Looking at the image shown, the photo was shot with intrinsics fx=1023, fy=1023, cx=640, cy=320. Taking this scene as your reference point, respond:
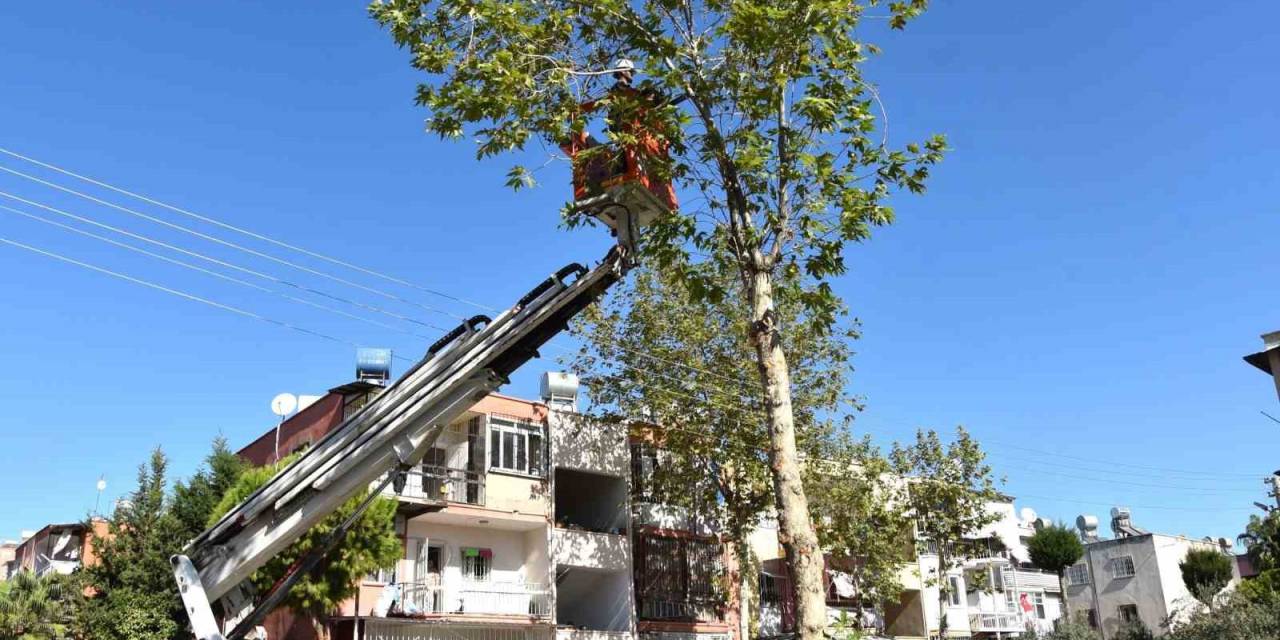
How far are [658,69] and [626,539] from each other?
2460 cm

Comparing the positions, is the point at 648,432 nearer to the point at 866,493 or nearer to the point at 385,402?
the point at 866,493

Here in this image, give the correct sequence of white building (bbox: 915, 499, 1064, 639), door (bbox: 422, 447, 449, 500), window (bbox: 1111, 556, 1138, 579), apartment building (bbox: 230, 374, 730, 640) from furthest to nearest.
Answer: window (bbox: 1111, 556, 1138, 579) < white building (bbox: 915, 499, 1064, 639) < door (bbox: 422, 447, 449, 500) < apartment building (bbox: 230, 374, 730, 640)

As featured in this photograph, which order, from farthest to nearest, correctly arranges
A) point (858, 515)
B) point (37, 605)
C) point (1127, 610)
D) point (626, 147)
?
point (1127, 610), point (858, 515), point (37, 605), point (626, 147)

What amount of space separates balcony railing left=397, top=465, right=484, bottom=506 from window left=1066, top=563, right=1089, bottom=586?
52.9 metres

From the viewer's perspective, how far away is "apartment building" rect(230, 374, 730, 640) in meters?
30.4

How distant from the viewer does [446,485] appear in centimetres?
3164

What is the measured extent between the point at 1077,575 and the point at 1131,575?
607 centimetres

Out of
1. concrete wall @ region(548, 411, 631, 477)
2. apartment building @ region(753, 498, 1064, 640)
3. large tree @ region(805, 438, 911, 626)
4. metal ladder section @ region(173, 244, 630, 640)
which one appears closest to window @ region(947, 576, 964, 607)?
apartment building @ region(753, 498, 1064, 640)

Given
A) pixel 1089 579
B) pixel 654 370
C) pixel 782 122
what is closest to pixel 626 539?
pixel 654 370

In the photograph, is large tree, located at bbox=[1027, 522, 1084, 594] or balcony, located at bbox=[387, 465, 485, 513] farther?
large tree, located at bbox=[1027, 522, 1084, 594]

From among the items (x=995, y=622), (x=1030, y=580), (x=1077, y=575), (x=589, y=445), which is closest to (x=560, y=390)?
(x=589, y=445)

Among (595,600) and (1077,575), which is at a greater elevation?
(1077,575)

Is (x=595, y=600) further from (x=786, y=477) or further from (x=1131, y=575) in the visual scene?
(x=1131, y=575)

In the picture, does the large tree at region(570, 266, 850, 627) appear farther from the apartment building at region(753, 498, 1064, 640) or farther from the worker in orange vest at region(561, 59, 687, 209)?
the worker in orange vest at region(561, 59, 687, 209)
